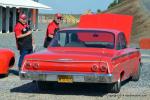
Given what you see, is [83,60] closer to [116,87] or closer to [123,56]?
[116,87]

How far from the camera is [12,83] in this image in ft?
44.5

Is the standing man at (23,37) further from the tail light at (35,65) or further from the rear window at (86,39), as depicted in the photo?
the tail light at (35,65)

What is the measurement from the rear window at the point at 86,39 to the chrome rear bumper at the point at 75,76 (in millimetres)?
1497

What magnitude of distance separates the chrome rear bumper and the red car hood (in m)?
0.35

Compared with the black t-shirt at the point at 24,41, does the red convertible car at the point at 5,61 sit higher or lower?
lower

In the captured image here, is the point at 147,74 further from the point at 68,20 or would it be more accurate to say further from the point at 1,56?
the point at 68,20

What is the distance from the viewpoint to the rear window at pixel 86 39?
1286cm

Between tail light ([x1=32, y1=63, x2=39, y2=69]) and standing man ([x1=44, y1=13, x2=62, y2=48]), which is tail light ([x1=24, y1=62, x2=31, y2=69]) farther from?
standing man ([x1=44, y1=13, x2=62, y2=48])

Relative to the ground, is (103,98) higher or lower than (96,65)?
lower

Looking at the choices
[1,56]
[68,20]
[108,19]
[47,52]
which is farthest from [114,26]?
[68,20]

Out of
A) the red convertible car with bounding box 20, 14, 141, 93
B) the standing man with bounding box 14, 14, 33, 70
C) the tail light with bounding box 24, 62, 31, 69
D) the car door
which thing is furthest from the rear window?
the standing man with bounding box 14, 14, 33, 70

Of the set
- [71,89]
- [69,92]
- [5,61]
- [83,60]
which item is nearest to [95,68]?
[83,60]

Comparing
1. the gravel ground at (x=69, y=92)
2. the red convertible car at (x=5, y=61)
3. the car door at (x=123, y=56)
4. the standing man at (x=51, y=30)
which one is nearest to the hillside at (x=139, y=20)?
the standing man at (x=51, y=30)

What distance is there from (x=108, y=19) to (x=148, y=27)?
23.5 m
